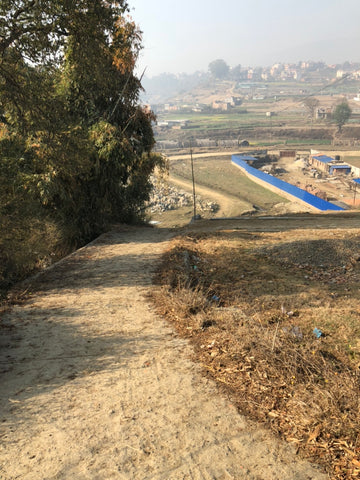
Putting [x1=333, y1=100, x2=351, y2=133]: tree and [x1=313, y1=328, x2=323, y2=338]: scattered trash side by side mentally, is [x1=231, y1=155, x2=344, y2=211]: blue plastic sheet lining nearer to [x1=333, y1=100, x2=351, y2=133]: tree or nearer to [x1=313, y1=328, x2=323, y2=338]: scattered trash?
[x1=313, y1=328, x2=323, y2=338]: scattered trash

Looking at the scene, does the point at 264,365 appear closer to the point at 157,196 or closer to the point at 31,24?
the point at 31,24

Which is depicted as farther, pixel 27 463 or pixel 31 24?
pixel 31 24

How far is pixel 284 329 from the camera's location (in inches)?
193

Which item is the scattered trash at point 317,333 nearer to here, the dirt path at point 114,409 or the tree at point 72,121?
the dirt path at point 114,409

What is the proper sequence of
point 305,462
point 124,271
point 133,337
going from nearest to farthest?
point 305,462, point 133,337, point 124,271

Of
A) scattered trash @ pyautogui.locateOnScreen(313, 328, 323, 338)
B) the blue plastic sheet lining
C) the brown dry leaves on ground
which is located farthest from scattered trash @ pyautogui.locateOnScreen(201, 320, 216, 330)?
the blue plastic sheet lining

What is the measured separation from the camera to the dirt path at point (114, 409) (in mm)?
2867

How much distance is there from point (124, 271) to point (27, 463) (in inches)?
228

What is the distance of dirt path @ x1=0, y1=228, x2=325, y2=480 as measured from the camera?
2867 millimetres

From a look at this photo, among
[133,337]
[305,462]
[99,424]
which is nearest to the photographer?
[305,462]

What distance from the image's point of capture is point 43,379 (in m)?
4.15

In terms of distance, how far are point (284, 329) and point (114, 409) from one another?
2.41m

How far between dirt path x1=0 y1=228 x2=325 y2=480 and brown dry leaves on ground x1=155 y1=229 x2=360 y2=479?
249mm

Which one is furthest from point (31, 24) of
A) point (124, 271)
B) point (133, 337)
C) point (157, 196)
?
point (157, 196)
